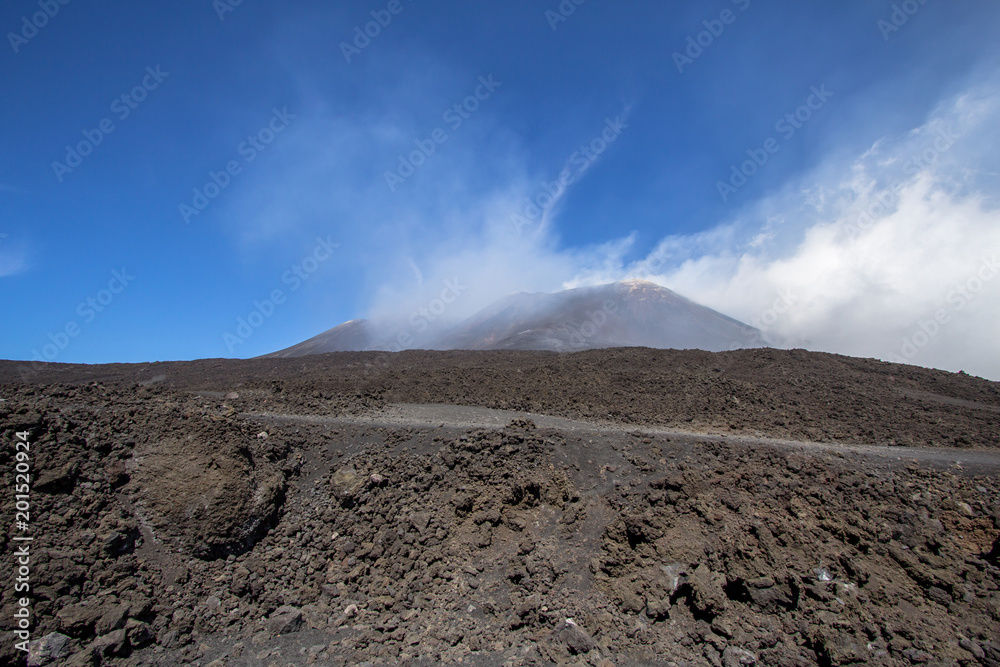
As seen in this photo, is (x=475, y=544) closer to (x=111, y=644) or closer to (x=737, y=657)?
(x=737, y=657)

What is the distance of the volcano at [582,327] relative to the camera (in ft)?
170

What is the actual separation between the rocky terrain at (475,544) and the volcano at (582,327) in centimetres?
3451

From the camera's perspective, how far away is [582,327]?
54.4 m

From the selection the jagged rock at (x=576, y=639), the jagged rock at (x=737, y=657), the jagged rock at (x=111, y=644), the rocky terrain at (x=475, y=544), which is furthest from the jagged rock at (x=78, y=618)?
the jagged rock at (x=737, y=657)

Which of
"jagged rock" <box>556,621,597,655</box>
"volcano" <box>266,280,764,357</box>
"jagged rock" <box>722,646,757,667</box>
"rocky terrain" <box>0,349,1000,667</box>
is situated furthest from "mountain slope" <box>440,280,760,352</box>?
"jagged rock" <box>722,646,757,667</box>

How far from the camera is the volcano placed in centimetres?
5169

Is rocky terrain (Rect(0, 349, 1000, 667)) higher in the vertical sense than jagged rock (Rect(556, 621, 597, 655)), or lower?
higher

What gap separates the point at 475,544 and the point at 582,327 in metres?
48.9

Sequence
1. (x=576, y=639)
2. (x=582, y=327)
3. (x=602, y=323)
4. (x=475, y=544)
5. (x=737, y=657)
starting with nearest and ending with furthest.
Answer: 1. (x=737, y=657)
2. (x=576, y=639)
3. (x=475, y=544)
4. (x=582, y=327)
5. (x=602, y=323)

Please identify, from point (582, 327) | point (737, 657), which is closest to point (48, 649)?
point (737, 657)

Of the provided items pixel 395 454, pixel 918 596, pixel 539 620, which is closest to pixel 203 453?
pixel 395 454

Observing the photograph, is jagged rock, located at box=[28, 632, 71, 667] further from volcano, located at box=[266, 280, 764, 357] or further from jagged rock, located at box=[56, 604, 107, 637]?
volcano, located at box=[266, 280, 764, 357]

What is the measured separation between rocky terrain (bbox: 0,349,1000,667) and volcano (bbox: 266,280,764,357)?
113 feet

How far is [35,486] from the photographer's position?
5.61 meters
